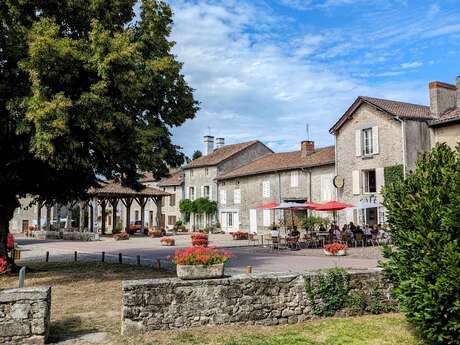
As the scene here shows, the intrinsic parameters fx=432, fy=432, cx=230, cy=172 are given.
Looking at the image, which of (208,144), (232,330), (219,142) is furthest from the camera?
(219,142)

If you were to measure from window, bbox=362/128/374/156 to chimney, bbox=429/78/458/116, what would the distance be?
350cm

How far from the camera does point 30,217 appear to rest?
2130 inches

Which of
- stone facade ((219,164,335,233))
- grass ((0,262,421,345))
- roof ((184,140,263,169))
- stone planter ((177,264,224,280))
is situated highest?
roof ((184,140,263,169))

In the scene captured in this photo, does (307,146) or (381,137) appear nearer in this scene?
(381,137)

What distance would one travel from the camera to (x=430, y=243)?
5.57 m

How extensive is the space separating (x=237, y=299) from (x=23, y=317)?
315 centimetres

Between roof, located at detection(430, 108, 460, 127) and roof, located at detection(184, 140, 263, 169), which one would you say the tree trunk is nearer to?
roof, located at detection(430, 108, 460, 127)

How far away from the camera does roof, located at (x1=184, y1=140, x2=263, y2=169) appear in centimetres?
4019

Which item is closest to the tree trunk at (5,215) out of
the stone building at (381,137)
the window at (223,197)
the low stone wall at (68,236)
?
the stone building at (381,137)

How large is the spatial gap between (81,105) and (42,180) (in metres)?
4.11

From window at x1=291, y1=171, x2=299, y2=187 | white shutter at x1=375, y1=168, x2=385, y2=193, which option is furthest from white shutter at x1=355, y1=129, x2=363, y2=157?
window at x1=291, y1=171, x2=299, y2=187

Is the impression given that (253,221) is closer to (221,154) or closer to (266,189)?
(266,189)

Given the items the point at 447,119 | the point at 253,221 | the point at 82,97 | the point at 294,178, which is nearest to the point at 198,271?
the point at 82,97

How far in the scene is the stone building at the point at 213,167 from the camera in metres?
40.0
